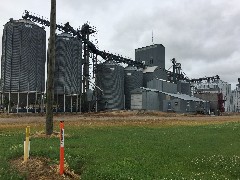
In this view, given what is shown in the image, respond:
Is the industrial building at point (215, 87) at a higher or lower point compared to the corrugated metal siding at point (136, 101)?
higher

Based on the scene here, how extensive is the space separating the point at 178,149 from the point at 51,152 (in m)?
5.67

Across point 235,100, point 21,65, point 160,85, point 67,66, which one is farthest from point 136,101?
point 235,100

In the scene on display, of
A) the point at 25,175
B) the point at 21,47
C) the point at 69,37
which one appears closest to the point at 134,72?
the point at 69,37

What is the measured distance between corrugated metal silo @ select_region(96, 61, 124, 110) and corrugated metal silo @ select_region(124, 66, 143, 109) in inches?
202

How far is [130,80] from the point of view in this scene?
3839 inches

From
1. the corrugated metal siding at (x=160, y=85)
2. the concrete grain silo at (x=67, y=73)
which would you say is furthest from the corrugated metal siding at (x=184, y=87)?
the concrete grain silo at (x=67, y=73)

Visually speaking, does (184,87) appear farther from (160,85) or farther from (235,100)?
(235,100)

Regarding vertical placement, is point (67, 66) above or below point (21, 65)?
above

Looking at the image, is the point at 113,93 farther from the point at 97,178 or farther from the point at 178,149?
the point at 97,178

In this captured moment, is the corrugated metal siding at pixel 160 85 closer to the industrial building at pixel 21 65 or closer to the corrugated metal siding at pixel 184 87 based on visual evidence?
the corrugated metal siding at pixel 184 87

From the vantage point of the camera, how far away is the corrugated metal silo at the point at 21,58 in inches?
2606

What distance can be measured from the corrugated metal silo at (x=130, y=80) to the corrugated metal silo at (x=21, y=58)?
3141 centimetres

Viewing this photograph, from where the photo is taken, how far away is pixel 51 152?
40.8ft

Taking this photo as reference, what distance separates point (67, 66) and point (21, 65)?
11256 mm
